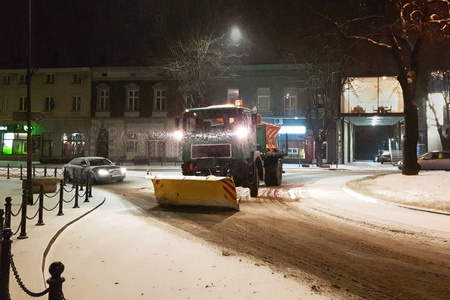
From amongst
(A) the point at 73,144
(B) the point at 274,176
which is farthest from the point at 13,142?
(B) the point at 274,176

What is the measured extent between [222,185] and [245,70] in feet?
96.2

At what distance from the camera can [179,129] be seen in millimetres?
13102

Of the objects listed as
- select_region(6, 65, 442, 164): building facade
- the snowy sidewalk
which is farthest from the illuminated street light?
the snowy sidewalk

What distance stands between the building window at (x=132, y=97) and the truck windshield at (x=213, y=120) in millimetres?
29393

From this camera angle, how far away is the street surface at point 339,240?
16.9 feet

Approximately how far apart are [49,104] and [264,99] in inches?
938

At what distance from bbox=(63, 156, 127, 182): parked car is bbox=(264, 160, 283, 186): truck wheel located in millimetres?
7819

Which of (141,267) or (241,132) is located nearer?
(141,267)

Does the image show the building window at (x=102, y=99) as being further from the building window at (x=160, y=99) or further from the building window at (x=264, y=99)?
the building window at (x=264, y=99)

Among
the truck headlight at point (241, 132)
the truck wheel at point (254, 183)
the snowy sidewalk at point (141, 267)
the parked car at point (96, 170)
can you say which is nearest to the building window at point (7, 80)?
the parked car at point (96, 170)

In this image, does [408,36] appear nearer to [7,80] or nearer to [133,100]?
[133,100]

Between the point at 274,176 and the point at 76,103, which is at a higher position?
the point at 76,103

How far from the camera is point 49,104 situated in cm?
4216

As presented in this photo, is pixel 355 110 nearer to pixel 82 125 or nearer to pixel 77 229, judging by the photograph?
pixel 82 125
